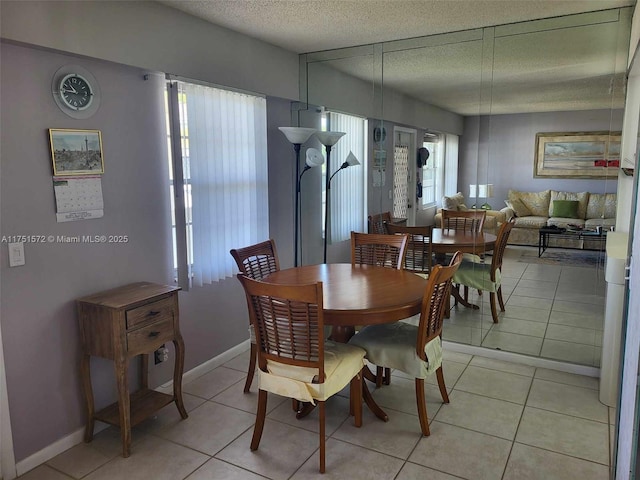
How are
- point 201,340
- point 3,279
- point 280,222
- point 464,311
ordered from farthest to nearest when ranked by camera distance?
point 280,222 → point 464,311 → point 201,340 → point 3,279

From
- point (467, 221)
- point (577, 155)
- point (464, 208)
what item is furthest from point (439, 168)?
point (577, 155)

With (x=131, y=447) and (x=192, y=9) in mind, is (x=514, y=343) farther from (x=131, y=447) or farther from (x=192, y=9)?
(x=192, y=9)

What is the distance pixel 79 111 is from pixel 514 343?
131 inches

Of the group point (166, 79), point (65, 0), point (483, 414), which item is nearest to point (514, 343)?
point (483, 414)

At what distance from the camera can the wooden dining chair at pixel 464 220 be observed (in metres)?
3.60

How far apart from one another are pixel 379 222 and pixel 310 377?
214 cm

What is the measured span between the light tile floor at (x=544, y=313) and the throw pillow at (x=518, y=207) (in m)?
0.26

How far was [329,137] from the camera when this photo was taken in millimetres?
3961

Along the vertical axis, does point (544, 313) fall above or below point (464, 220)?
below

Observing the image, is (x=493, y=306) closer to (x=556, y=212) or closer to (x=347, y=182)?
(x=556, y=212)

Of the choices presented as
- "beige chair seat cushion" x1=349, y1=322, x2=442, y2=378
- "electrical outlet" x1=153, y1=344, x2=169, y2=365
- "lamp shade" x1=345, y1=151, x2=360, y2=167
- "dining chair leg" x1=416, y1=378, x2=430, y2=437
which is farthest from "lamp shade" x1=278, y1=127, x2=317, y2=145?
"dining chair leg" x1=416, y1=378, x2=430, y2=437

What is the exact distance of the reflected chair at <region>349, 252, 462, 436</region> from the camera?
2.44m

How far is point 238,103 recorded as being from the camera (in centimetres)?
348

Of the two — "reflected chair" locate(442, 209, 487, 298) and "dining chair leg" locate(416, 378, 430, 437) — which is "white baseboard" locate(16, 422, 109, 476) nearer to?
"dining chair leg" locate(416, 378, 430, 437)
